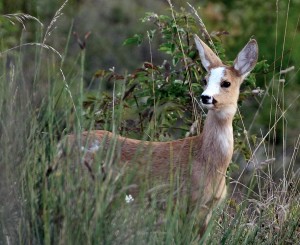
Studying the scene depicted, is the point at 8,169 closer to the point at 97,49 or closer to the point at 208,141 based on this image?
the point at 208,141

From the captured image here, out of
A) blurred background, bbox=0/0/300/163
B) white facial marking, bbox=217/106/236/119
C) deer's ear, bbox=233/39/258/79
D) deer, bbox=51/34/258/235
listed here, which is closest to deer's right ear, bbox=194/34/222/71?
deer, bbox=51/34/258/235

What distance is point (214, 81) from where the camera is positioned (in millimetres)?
8156

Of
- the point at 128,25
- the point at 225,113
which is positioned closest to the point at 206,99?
the point at 225,113

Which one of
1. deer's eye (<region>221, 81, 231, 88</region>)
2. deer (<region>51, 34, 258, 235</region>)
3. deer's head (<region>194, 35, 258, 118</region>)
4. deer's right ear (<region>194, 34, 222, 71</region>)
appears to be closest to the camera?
deer (<region>51, 34, 258, 235</region>)

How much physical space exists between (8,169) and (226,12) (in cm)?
1235

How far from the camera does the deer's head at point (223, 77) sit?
26.3 feet

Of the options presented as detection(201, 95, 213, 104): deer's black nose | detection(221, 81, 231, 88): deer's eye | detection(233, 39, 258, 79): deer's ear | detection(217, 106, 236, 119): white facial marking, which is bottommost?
detection(217, 106, 236, 119): white facial marking

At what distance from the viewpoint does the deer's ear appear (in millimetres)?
8375

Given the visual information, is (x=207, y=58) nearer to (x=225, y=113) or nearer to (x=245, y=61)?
(x=245, y=61)

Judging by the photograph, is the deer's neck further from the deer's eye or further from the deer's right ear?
the deer's right ear

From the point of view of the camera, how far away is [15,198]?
5875mm

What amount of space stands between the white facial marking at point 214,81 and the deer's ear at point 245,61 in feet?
0.48

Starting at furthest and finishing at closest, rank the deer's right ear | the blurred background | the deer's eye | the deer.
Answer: the blurred background, the deer's right ear, the deer's eye, the deer

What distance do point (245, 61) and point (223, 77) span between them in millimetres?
269
